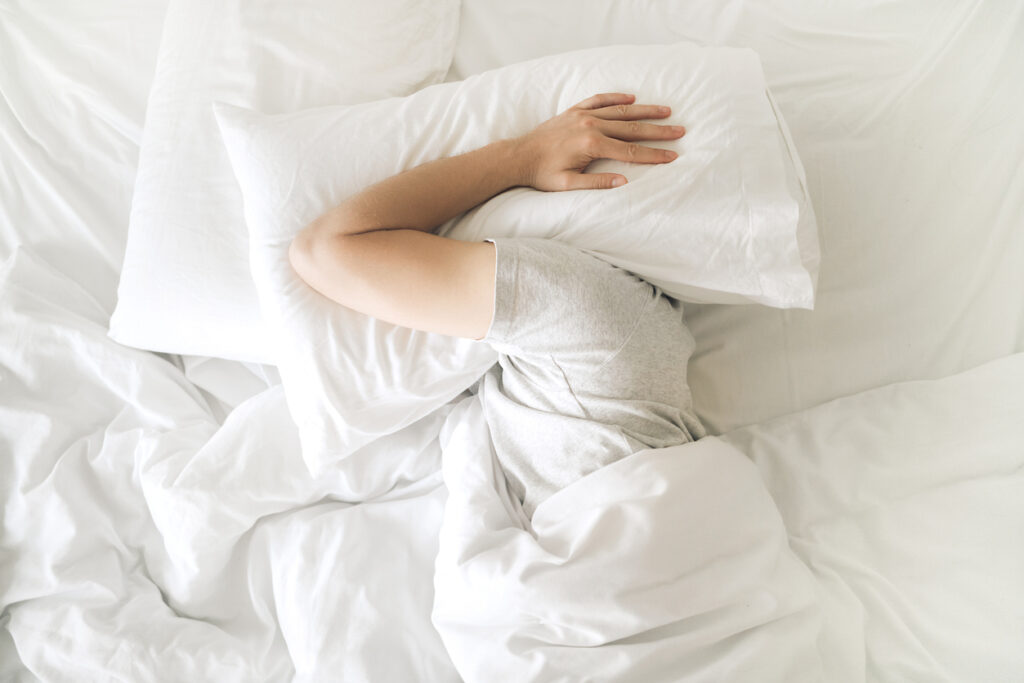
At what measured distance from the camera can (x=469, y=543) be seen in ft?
2.71

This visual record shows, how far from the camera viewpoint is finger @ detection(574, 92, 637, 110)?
86 cm

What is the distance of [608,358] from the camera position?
786mm

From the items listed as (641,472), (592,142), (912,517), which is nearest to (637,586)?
(641,472)

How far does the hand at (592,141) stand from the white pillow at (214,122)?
13.5 inches

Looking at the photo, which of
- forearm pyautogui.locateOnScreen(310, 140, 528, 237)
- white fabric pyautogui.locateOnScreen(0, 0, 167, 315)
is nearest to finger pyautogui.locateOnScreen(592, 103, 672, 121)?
forearm pyautogui.locateOnScreen(310, 140, 528, 237)

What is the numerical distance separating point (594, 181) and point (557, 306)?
19 cm

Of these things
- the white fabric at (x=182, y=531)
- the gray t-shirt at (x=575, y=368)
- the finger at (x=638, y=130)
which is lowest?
the white fabric at (x=182, y=531)

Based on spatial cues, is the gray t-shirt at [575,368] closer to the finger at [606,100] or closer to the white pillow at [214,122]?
the finger at [606,100]

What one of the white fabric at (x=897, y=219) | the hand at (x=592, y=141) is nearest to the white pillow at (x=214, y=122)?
the hand at (x=592, y=141)

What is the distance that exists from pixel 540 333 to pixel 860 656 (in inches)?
23.0

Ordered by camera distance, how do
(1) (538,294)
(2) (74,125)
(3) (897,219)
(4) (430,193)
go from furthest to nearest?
(2) (74,125) < (3) (897,219) < (4) (430,193) < (1) (538,294)

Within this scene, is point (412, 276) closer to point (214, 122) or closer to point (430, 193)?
point (430, 193)

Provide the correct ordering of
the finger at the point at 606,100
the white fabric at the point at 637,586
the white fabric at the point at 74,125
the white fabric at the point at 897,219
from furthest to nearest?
the white fabric at the point at 74,125 < the white fabric at the point at 897,219 < the finger at the point at 606,100 < the white fabric at the point at 637,586

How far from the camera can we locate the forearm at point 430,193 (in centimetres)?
83
